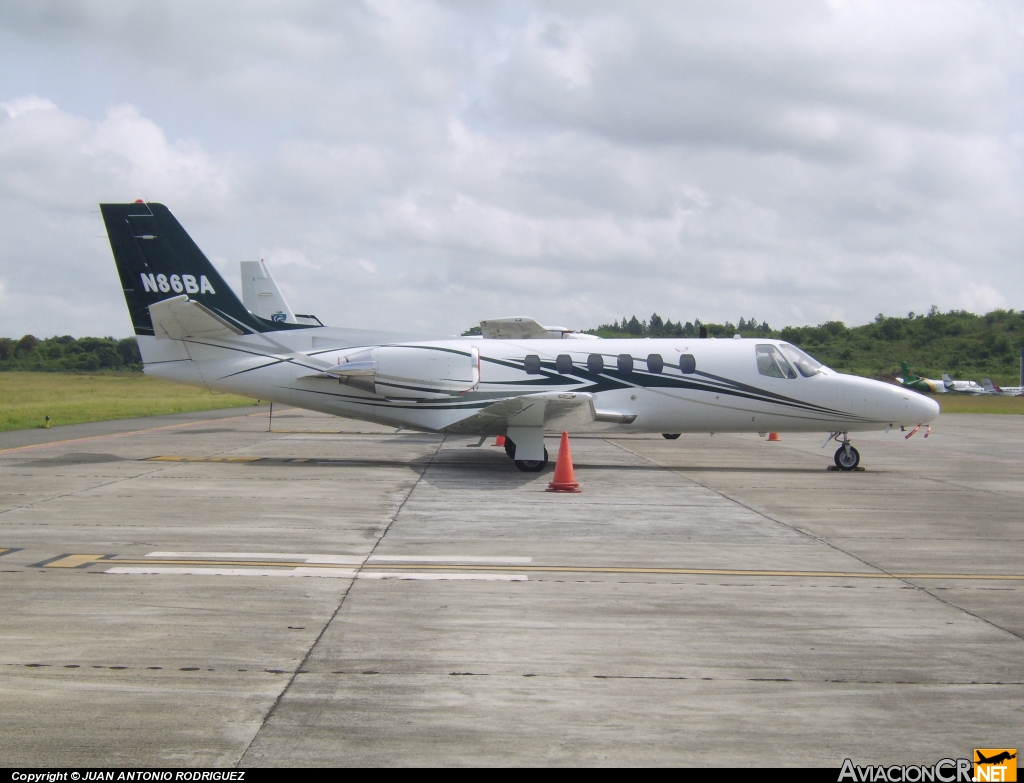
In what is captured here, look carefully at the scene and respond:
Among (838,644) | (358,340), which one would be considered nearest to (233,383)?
(358,340)

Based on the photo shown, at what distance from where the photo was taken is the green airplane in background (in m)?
52.4

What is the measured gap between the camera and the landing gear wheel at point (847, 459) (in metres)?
18.4

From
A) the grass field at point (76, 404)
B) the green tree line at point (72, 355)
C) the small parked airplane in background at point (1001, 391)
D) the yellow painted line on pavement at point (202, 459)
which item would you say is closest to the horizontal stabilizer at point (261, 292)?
the grass field at point (76, 404)

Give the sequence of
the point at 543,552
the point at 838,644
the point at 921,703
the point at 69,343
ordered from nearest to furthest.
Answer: the point at 921,703, the point at 838,644, the point at 543,552, the point at 69,343

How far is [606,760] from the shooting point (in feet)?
14.4

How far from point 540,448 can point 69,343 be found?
11225cm

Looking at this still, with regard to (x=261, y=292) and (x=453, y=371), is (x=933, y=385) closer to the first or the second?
(x=261, y=292)

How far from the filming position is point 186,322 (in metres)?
17.9

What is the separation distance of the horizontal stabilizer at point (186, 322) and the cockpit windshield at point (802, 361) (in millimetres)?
11604

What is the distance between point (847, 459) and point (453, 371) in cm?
863

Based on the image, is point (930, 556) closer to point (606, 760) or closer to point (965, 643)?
point (965, 643)

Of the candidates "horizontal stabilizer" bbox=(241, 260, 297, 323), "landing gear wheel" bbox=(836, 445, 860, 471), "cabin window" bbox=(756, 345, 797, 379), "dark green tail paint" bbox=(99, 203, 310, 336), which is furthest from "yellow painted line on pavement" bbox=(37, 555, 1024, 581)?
"horizontal stabilizer" bbox=(241, 260, 297, 323)

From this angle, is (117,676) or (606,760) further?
(117,676)

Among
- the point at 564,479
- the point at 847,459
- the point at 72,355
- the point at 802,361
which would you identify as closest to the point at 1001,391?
the point at 847,459
